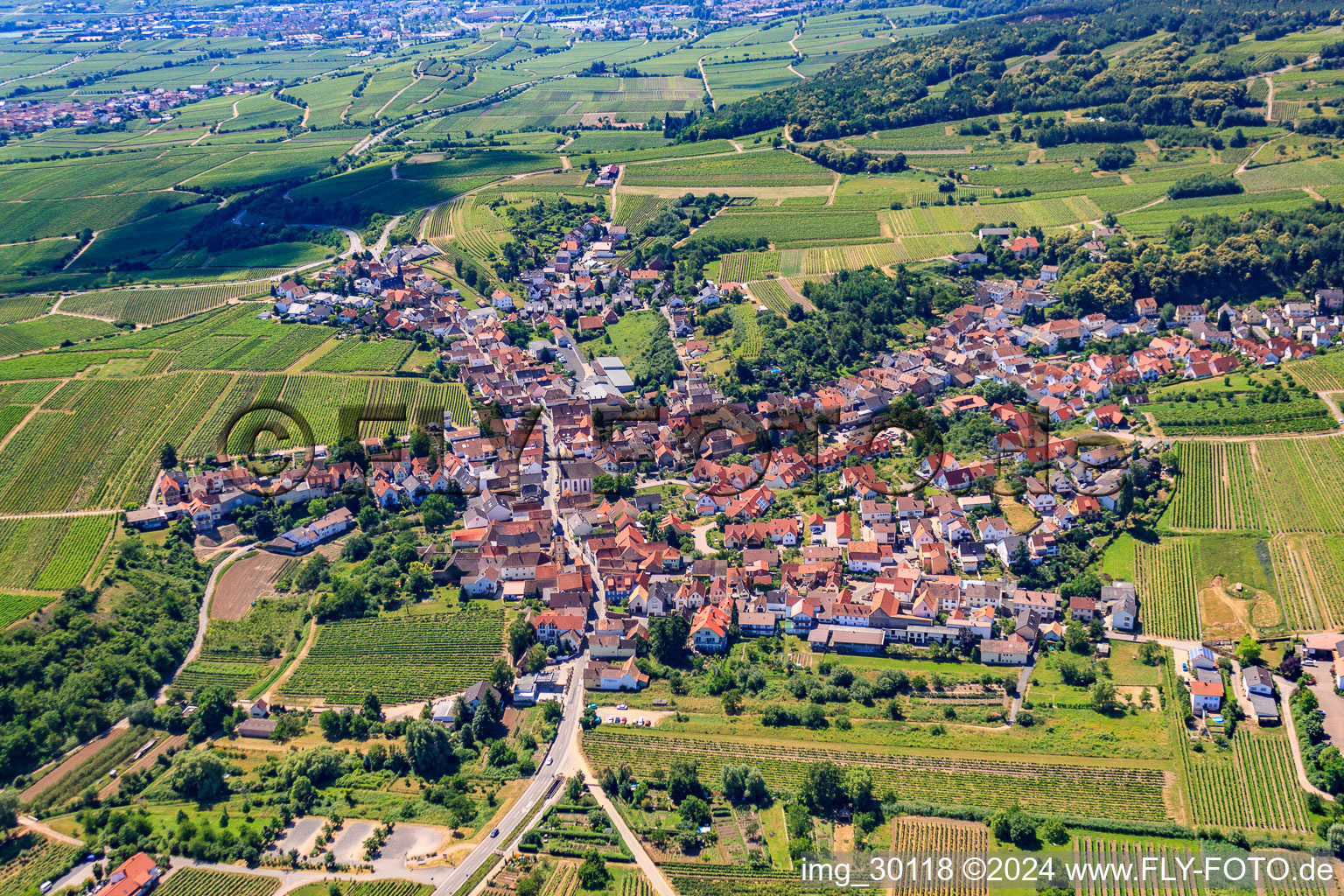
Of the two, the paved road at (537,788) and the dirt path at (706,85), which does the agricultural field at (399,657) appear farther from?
the dirt path at (706,85)

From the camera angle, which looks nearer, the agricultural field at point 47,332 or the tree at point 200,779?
the tree at point 200,779

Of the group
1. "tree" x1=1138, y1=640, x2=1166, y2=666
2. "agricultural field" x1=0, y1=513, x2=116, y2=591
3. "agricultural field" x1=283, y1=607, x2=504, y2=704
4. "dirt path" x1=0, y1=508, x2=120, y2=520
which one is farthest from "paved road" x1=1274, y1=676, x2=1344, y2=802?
"dirt path" x1=0, y1=508, x2=120, y2=520

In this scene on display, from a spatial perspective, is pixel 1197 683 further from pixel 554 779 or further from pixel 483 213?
pixel 483 213

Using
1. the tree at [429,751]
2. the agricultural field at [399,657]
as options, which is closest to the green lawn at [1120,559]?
the agricultural field at [399,657]

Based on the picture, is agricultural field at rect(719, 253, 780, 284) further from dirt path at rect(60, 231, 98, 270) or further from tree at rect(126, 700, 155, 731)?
dirt path at rect(60, 231, 98, 270)

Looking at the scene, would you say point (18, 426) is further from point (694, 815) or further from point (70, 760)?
point (694, 815)
